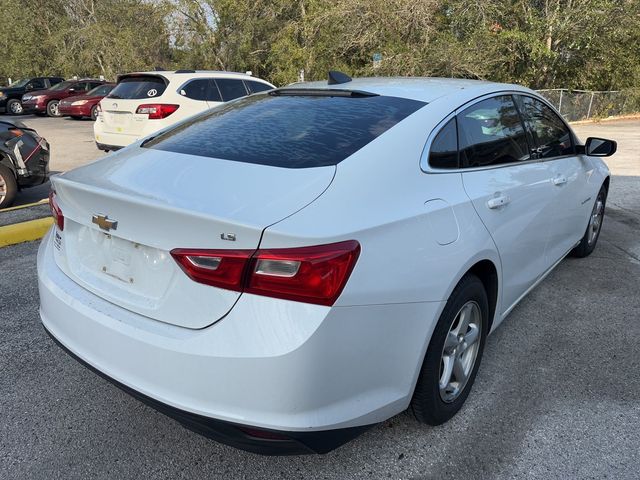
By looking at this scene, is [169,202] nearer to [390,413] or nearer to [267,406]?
[267,406]

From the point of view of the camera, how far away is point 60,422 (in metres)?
2.59

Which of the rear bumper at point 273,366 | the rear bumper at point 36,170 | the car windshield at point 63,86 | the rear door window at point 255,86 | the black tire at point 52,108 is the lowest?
the black tire at point 52,108

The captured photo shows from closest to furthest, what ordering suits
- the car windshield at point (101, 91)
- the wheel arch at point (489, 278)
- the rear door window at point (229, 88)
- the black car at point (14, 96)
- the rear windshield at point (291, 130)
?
1. the rear windshield at point (291, 130)
2. the wheel arch at point (489, 278)
3. the rear door window at point (229, 88)
4. the car windshield at point (101, 91)
5. the black car at point (14, 96)

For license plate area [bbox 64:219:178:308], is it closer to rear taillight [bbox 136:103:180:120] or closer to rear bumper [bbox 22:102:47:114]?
rear taillight [bbox 136:103:180:120]

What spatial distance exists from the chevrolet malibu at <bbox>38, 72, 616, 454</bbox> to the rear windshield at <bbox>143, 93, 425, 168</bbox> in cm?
1

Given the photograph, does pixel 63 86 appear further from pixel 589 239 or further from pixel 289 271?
pixel 289 271

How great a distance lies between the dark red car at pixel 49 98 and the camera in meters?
23.1

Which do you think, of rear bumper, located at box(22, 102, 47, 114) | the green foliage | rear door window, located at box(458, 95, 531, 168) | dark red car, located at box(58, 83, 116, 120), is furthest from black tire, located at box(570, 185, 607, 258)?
rear bumper, located at box(22, 102, 47, 114)

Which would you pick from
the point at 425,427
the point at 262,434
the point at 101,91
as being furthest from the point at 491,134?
the point at 101,91

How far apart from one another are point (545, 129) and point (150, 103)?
659 centimetres

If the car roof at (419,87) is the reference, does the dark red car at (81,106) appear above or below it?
A: below

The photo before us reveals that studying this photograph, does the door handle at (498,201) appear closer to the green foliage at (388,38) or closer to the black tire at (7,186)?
the black tire at (7,186)

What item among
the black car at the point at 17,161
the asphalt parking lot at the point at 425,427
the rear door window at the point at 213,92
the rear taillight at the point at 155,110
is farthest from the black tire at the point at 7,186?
the rear door window at the point at 213,92

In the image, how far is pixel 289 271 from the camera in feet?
5.80
